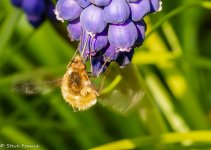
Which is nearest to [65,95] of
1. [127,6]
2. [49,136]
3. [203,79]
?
[127,6]

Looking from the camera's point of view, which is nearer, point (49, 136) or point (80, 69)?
point (80, 69)

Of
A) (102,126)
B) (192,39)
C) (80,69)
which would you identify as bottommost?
(102,126)

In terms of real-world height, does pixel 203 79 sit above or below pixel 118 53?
below

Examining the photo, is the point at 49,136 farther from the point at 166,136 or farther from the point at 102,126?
the point at 166,136

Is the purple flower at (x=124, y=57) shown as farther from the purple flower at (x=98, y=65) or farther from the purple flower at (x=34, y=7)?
the purple flower at (x=34, y=7)

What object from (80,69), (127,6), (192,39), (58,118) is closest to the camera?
(127,6)

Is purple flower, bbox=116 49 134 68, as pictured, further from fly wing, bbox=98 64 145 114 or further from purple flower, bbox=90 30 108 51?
fly wing, bbox=98 64 145 114

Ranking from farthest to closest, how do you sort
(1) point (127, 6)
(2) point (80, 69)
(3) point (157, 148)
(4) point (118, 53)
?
(3) point (157, 148) → (2) point (80, 69) → (4) point (118, 53) → (1) point (127, 6)

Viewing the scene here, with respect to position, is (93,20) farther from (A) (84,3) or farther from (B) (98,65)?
(B) (98,65)
